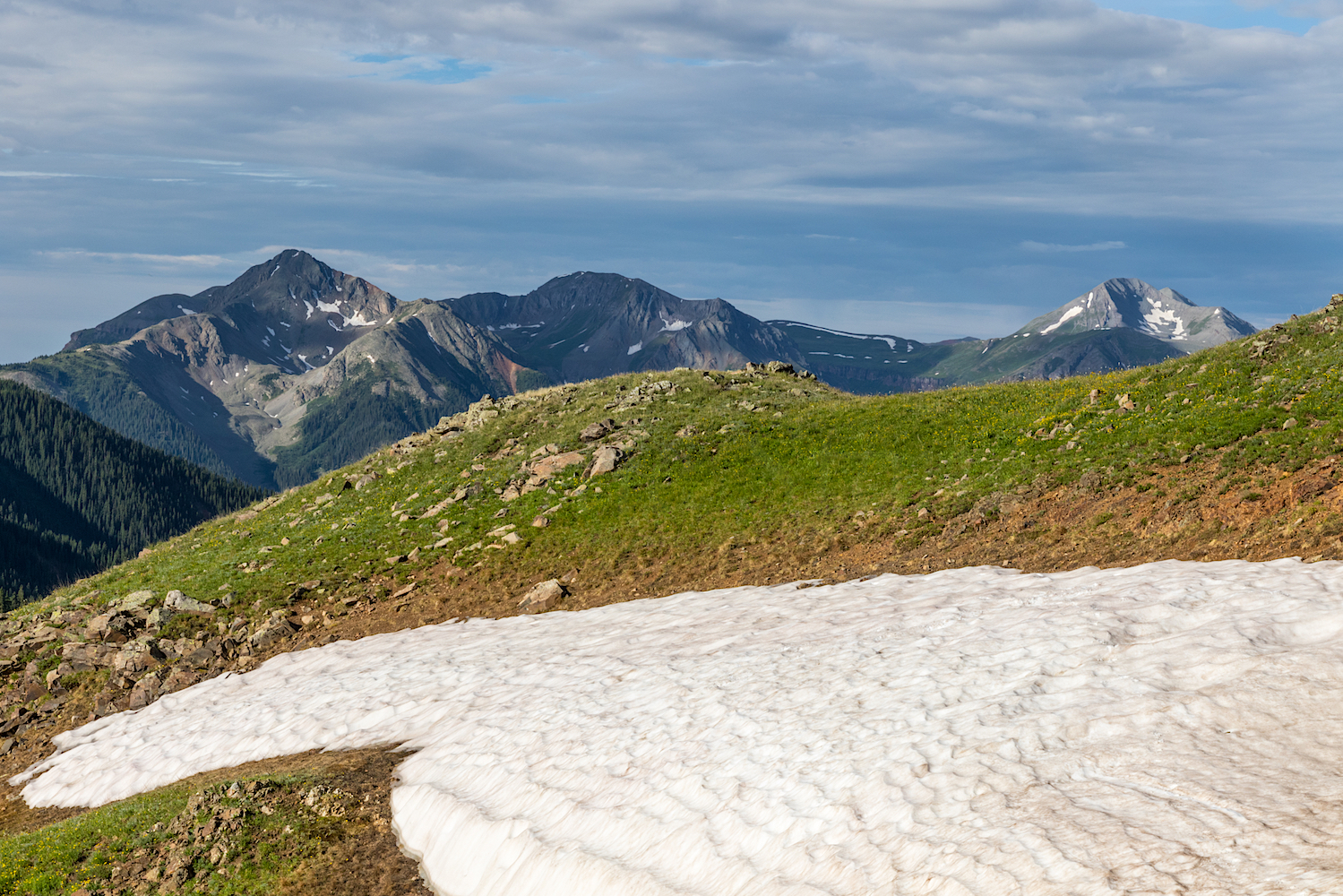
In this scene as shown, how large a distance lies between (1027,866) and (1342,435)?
2341cm

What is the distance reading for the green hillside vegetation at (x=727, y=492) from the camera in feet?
96.6

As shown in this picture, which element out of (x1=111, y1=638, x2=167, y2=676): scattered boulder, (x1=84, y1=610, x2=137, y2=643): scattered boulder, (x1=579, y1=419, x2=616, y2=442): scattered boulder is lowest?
(x1=111, y1=638, x2=167, y2=676): scattered boulder

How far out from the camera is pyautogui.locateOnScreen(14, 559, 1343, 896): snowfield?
35.9ft

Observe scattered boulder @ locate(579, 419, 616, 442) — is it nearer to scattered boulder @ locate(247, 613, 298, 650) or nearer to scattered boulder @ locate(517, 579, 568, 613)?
scattered boulder @ locate(517, 579, 568, 613)

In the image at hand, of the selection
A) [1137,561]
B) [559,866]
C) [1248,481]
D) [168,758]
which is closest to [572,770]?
[559,866]

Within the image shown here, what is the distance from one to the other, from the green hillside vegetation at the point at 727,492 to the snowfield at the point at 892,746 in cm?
667

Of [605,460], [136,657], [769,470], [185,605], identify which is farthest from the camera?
[605,460]

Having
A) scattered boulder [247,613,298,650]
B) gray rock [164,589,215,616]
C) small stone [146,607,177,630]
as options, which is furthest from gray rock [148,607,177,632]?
scattered boulder [247,613,298,650]

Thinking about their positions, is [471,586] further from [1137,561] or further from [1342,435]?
[1342,435]

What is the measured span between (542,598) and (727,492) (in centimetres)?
1005

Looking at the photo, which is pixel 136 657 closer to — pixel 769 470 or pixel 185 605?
pixel 185 605

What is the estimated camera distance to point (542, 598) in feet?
105

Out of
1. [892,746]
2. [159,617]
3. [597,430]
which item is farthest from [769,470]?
[892,746]

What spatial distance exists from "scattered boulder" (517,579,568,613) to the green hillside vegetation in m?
0.57
